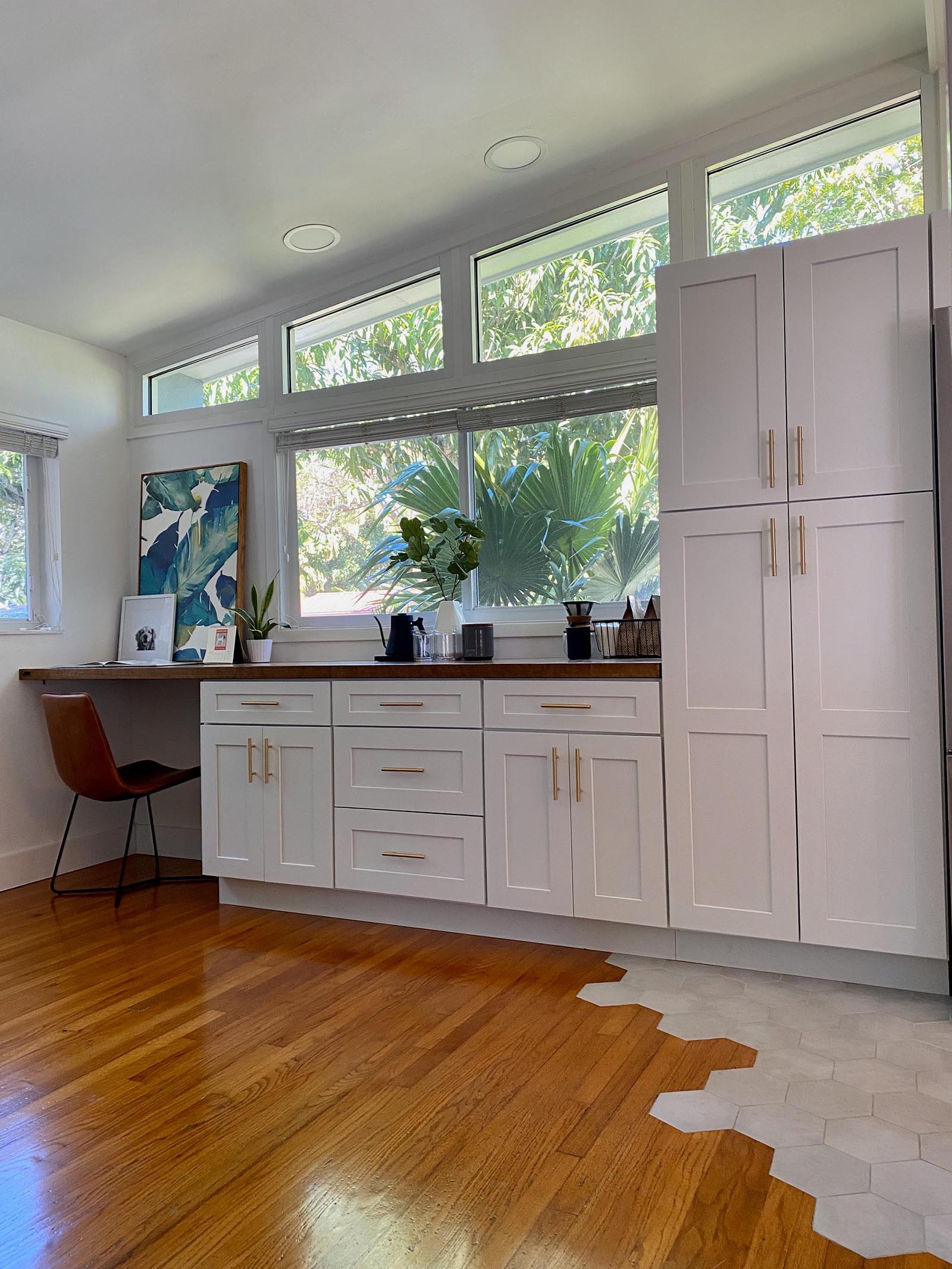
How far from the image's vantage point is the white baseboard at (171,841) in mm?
4367

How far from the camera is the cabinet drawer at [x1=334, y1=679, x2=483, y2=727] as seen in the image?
305 cm

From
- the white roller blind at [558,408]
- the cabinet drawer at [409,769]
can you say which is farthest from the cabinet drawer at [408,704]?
the white roller blind at [558,408]

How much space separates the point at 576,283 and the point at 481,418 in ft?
2.09

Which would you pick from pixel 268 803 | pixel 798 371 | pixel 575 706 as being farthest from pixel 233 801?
pixel 798 371

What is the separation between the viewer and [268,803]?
11.2 feet

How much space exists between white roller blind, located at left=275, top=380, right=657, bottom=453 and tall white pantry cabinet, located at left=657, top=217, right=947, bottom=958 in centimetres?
69

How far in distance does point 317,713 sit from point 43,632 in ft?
5.30

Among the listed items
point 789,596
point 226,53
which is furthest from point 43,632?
point 789,596

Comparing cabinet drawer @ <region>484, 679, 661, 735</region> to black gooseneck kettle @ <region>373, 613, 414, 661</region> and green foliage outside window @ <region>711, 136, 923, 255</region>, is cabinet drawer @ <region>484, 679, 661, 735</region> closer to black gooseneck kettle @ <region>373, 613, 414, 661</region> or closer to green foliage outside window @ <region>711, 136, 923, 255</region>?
black gooseneck kettle @ <region>373, 613, 414, 661</region>

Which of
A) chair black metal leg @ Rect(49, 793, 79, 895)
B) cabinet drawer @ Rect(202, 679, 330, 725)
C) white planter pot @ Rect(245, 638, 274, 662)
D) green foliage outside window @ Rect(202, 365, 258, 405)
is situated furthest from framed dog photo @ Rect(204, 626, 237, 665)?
green foliage outside window @ Rect(202, 365, 258, 405)

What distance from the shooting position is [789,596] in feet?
8.54

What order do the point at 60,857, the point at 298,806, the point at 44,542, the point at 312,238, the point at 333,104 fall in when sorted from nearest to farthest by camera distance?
the point at 333,104
the point at 298,806
the point at 312,238
the point at 60,857
the point at 44,542

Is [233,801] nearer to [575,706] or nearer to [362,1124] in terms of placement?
[575,706]

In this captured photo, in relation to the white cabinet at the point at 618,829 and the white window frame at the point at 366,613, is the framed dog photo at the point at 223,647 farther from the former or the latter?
the white cabinet at the point at 618,829
